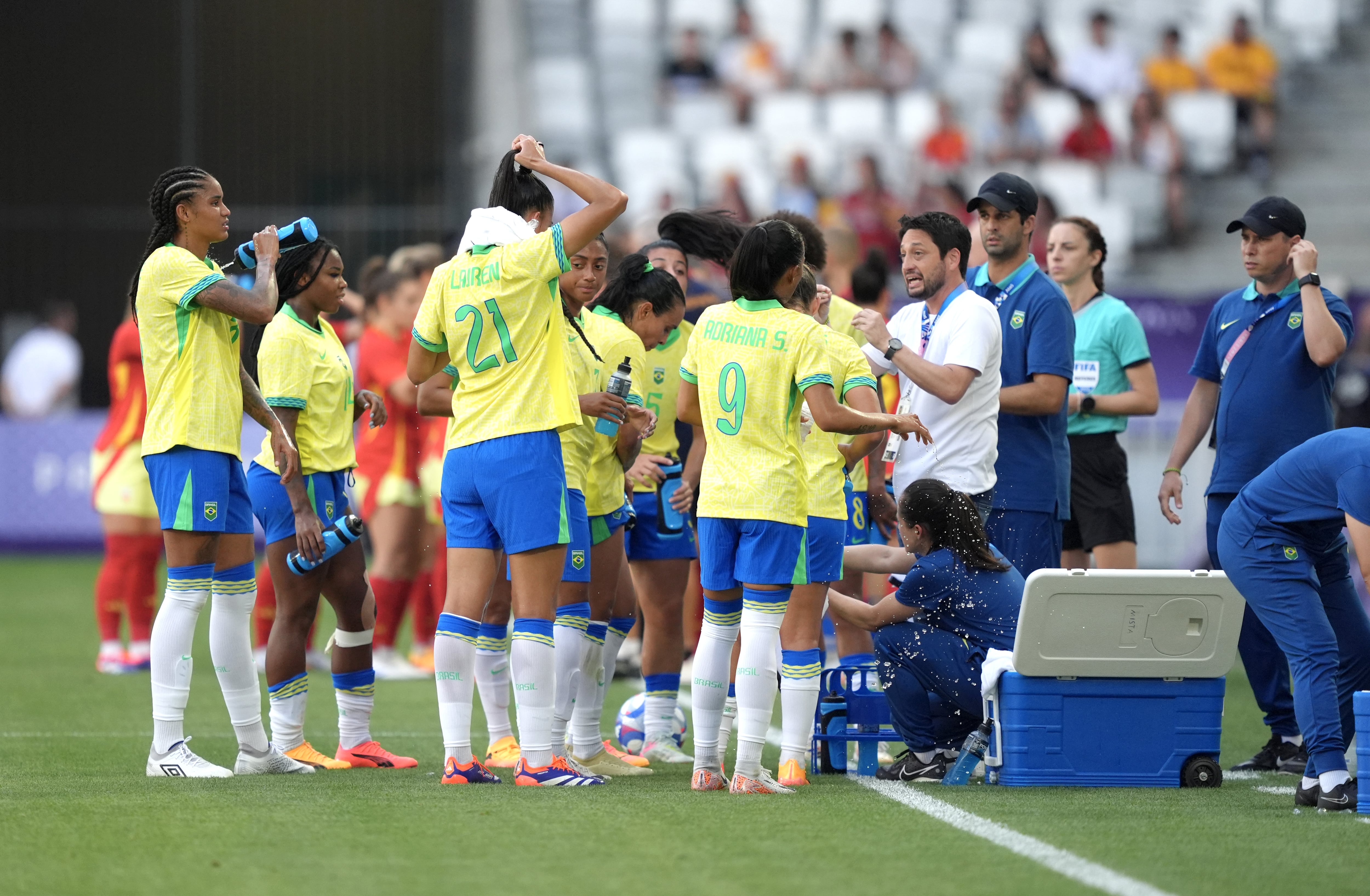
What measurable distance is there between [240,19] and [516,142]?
16810mm

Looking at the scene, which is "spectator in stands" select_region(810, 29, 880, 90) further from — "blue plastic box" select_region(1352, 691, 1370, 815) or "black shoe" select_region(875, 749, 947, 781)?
"blue plastic box" select_region(1352, 691, 1370, 815)

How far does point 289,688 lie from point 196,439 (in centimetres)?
119

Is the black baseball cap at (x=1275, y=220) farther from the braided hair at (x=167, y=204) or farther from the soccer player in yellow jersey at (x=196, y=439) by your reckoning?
the braided hair at (x=167, y=204)

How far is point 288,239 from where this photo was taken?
20.4 ft

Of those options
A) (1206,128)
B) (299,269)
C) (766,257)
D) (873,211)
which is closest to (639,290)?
(766,257)

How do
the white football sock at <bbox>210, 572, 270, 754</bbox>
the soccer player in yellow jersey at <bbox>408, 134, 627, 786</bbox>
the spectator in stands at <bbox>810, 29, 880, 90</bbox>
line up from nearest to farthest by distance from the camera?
the soccer player in yellow jersey at <bbox>408, 134, 627, 786</bbox>
the white football sock at <bbox>210, 572, 270, 754</bbox>
the spectator in stands at <bbox>810, 29, 880, 90</bbox>

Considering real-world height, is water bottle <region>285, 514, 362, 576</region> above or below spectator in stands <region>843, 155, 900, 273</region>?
below

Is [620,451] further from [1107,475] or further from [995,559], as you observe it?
[1107,475]

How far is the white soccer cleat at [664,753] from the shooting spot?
267 inches

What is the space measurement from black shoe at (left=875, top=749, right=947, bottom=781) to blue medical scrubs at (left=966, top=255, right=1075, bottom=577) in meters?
0.95

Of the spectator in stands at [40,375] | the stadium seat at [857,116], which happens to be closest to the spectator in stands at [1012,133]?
the stadium seat at [857,116]

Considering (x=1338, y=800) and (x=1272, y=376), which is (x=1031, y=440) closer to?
(x=1272, y=376)

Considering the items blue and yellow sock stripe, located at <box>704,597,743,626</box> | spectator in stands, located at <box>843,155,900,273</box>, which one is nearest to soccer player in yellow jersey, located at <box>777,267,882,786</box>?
blue and yellow sock stripe, located at <box>704,597,743,626</box>

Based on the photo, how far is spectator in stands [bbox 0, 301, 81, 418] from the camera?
18.7 metres
